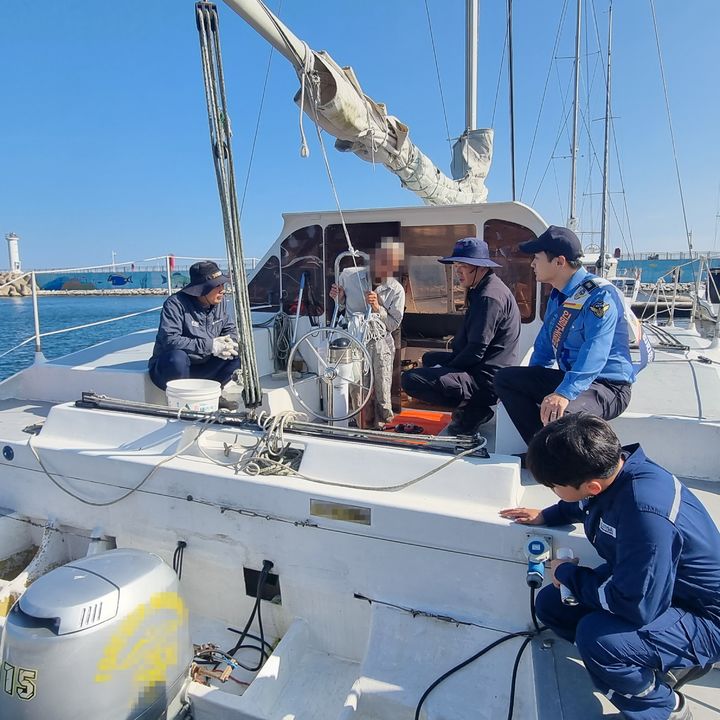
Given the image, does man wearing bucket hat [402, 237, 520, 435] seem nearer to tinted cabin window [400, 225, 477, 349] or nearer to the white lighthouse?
tinted cabin window [400, 225, 477, 349]

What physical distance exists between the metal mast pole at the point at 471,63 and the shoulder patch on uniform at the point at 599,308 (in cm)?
523

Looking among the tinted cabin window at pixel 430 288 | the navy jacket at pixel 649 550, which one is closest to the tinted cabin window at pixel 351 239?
the tinted cabin window at pixel 430 288

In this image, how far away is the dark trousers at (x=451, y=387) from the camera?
10.8ft

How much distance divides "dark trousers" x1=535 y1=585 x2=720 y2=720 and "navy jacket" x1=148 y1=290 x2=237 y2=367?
3.05 metres

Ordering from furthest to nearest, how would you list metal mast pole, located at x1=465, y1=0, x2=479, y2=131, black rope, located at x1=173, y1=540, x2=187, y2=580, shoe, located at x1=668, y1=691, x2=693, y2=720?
metal mast pole, located at x1=465, y1=0, x2=479, y2=131
black rope, located at x1=173, y1=540, x2=187, y2=580
shoe, located at x1=668, y1=691, x2=693, y2=720

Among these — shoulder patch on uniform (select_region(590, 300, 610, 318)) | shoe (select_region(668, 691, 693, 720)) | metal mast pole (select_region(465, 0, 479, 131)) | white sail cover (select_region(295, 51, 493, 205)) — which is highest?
metal mast pole (select_region(465, 0, 479, 131))

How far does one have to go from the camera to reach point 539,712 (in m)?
1.81

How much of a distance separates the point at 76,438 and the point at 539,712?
2.83 meters

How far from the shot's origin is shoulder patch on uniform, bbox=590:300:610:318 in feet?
7.94

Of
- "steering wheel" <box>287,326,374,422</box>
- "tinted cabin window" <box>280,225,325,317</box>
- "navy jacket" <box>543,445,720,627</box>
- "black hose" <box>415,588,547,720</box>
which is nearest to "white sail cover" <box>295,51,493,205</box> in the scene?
"tinted cabin window" <box>280,225,325,317</box>

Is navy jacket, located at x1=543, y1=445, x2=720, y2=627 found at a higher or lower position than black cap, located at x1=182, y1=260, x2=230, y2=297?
lower

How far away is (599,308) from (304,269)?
128 inches

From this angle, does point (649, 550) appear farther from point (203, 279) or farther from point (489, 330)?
point (203, 279)

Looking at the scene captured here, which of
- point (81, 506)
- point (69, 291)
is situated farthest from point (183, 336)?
point (69, 291)
